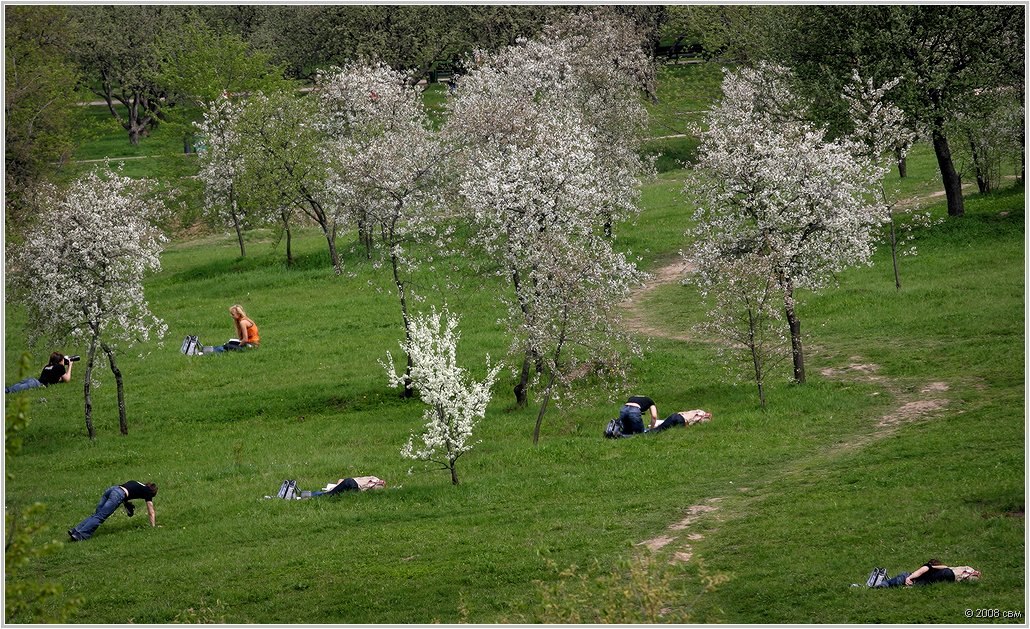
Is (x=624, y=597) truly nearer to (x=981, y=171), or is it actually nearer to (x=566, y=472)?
(x=566, y=472)

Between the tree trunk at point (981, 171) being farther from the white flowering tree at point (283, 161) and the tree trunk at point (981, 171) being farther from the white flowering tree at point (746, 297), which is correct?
the white flowering tree at point (283, 161)

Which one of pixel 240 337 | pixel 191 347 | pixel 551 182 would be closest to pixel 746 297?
pixel 551 182

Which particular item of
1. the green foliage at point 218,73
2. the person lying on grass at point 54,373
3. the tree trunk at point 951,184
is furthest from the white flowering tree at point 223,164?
the tree trunk at point 951,184

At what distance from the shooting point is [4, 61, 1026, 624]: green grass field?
21.0 meters

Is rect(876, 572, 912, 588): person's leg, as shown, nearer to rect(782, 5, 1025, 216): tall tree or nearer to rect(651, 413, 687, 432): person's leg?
rect(651, 413, 687, 432): person's leg

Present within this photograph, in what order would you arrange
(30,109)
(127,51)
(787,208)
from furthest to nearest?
(127,51) < (30,109) < (787,208)

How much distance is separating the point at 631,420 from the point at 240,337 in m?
19.1

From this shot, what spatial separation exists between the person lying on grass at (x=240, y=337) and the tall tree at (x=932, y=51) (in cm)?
2672

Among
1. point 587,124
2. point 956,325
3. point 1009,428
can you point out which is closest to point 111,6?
point 587,124

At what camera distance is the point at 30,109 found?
55906 millimetres

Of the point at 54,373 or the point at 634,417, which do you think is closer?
the point at 634,417

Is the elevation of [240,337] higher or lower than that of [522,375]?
higher

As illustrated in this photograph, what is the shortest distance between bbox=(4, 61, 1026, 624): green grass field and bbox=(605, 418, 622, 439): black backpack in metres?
0.39

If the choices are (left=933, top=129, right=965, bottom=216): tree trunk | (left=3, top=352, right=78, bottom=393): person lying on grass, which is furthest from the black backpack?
(left=933, top=129, right=965, bottom=216): tree trunk
